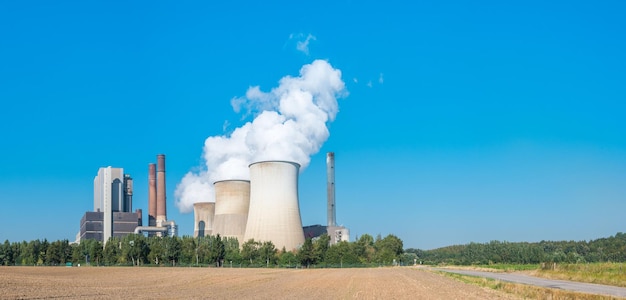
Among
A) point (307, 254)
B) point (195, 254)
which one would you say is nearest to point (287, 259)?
point (307, 254)

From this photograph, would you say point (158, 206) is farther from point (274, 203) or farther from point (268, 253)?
point (274, 203)

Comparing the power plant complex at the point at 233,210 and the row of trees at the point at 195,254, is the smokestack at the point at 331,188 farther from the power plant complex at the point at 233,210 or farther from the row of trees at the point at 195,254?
the row of trees at the point at 195,254

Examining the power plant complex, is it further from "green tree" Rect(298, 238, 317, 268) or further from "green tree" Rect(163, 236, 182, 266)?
"green tree" Rect(163, 236, 182, 266)

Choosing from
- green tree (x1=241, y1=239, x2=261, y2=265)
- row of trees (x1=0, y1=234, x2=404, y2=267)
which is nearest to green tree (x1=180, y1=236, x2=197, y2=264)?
row of trees (x1=0, y1=234, x2=404, y2=267)

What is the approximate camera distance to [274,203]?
64812 millimetres

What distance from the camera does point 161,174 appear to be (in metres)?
104

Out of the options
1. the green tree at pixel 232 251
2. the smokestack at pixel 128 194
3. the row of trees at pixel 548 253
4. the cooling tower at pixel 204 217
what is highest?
the smokestack at pixel 128 194

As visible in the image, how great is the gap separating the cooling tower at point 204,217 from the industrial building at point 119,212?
11939mm

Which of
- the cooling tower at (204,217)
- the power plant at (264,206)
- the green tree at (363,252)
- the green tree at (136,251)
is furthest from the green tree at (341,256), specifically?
the green tree at (136,251)

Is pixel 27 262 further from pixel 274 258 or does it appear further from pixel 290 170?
pixel 290 170

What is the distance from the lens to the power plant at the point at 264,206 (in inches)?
2527

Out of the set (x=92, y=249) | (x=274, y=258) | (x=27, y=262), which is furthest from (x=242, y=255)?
(x=27, y=262)

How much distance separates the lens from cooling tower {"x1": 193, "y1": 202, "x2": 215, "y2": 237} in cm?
9356

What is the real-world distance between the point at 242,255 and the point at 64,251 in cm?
2517
